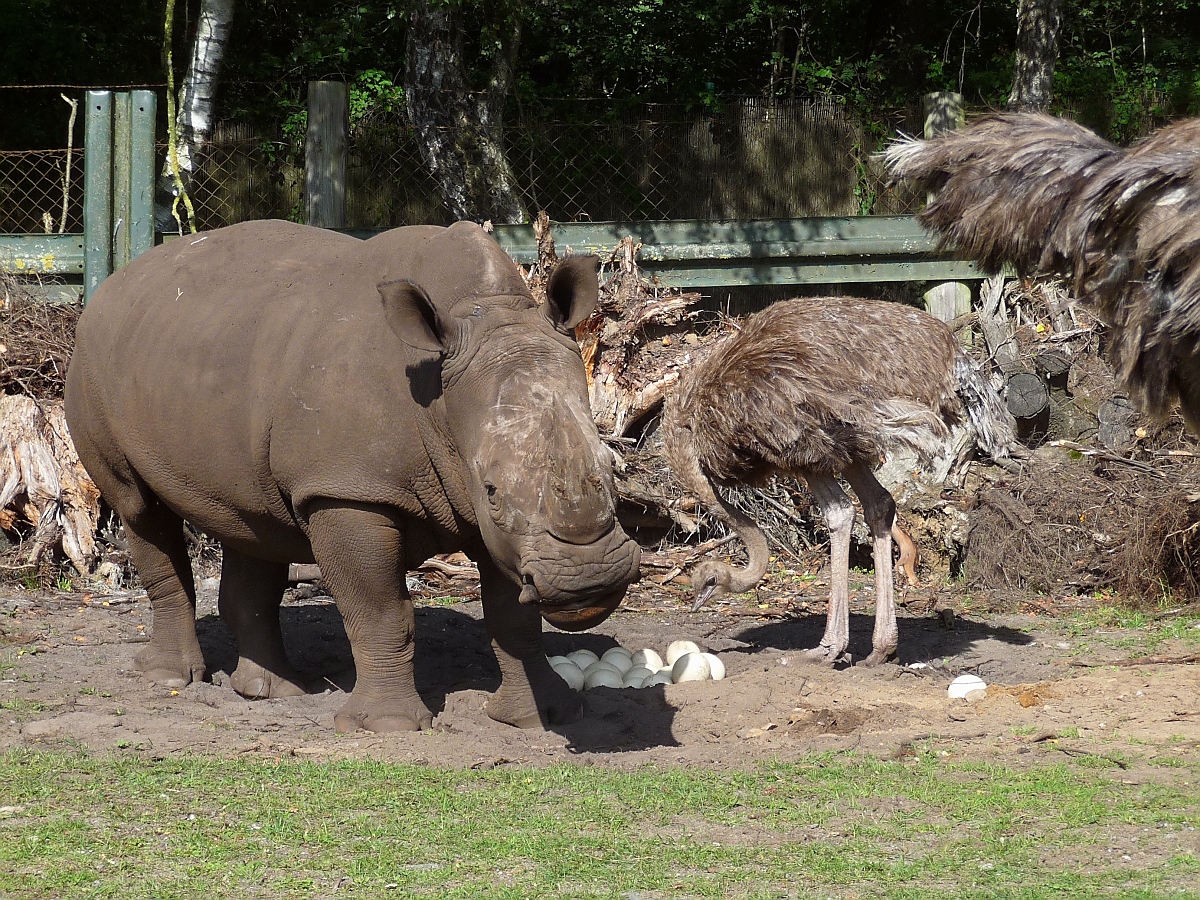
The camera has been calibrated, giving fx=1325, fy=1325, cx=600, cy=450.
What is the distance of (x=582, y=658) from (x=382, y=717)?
5.91 ft

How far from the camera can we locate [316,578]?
948 cm

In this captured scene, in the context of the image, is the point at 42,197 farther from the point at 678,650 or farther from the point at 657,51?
the point at 657,51

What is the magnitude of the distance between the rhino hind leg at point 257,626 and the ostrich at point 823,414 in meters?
2.47

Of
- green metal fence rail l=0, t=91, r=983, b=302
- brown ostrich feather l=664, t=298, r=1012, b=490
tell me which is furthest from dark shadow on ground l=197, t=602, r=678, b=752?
green metal fence rail l=0, t=91, r=983, b=302

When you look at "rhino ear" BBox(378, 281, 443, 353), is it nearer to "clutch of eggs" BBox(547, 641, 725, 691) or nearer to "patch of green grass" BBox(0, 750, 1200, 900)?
"patch of green grass" BBox(0, 750, 1200, 900)

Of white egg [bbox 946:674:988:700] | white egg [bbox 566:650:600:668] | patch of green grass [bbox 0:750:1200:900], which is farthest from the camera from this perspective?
white egg [bbox 566:650:600:668]

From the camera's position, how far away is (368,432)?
6.06 metres

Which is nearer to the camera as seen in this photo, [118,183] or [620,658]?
[620,658]

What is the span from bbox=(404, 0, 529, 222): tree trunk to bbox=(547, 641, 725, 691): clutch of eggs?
5.81 meters

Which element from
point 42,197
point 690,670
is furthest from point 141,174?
point 690,670

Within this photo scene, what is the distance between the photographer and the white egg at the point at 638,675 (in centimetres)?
759

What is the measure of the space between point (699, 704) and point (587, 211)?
7152 mm

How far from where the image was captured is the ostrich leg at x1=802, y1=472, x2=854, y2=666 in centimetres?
794

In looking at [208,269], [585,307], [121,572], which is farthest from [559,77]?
[585,307]
